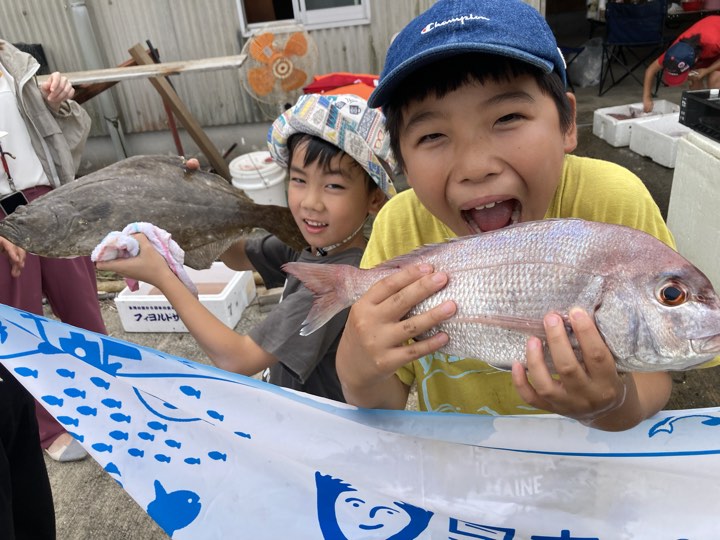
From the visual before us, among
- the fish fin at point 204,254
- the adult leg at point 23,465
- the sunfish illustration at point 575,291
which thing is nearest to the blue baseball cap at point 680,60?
the fish fin at point 204,254

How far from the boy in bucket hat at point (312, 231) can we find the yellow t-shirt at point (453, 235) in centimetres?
38

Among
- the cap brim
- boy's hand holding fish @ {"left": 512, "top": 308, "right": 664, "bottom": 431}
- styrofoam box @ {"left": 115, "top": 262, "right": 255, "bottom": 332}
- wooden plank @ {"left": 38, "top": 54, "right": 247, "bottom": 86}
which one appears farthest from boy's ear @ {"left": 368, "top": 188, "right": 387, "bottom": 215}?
the cap brim

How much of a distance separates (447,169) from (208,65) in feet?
16.1

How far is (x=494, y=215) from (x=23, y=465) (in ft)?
7.48

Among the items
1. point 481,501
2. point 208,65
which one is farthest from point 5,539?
point 208,65

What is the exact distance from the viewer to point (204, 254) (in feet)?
8.04

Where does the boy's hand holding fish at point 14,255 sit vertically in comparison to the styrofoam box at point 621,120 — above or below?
above

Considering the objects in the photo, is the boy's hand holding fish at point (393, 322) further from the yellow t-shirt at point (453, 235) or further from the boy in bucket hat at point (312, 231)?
the boy in bucket hat at point (312, 231)

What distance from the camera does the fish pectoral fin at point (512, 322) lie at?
1134 millimetres

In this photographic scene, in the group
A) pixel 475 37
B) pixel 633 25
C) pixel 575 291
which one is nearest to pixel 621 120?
pixel 633 25

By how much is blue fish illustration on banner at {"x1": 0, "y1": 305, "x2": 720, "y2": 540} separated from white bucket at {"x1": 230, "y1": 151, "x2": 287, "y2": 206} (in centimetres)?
459

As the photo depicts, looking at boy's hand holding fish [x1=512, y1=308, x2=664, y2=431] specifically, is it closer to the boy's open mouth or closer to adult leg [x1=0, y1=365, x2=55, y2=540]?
the boy's open mouth

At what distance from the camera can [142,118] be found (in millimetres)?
8609

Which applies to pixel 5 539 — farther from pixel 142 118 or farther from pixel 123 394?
→ pixel 142 118
